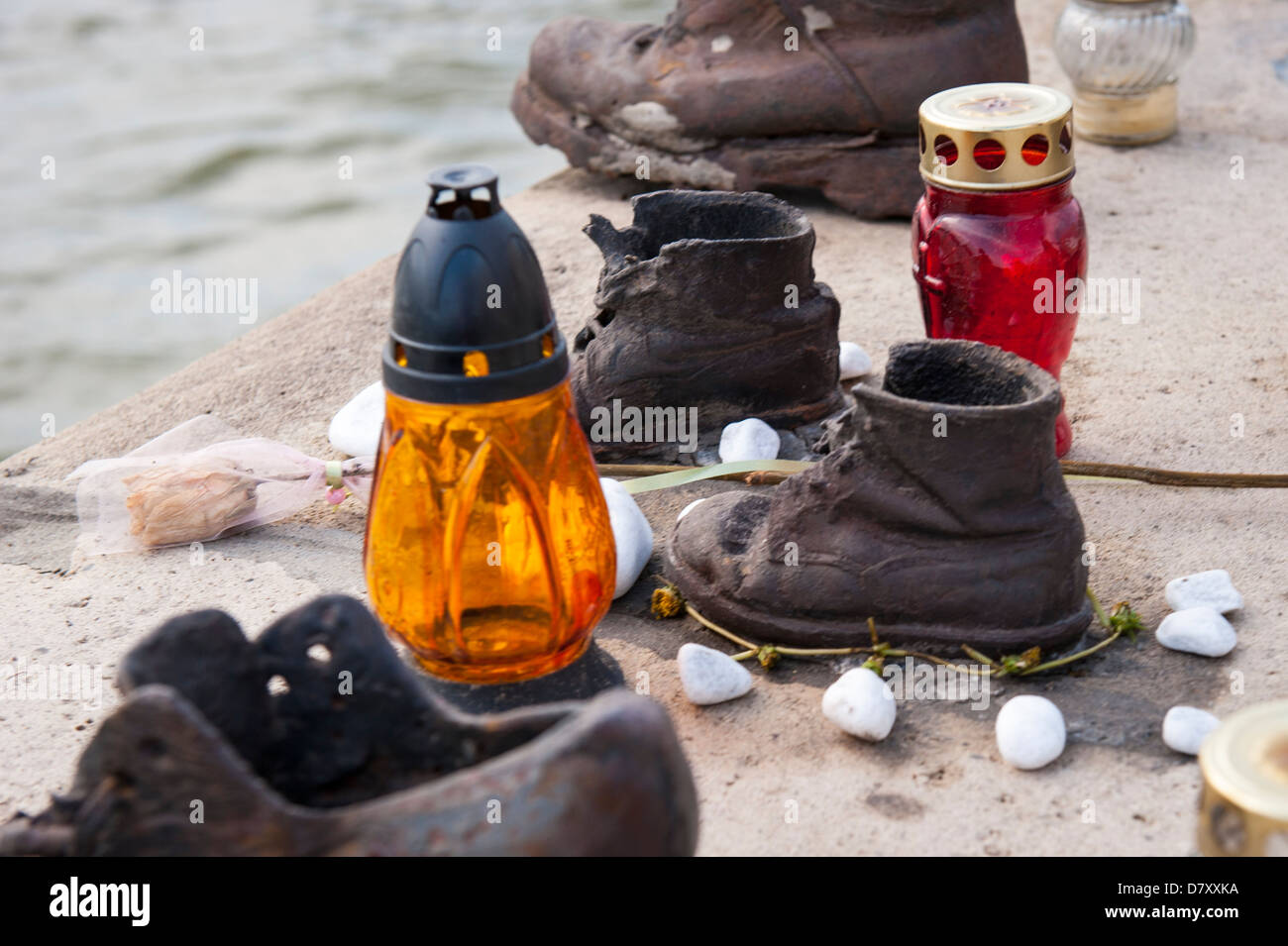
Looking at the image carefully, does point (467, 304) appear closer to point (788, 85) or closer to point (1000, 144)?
point (1000, 144)

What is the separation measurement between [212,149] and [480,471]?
4630mm

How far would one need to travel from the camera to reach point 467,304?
150 cm

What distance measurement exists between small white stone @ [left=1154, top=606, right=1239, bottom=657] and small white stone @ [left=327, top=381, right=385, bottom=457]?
1.39 m

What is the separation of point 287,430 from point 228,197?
9.58ft

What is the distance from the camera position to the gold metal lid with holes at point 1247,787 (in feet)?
3.76

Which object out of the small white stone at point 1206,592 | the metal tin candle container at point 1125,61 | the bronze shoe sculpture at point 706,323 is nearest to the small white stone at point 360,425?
the bronze shoe sculpture at point 706,323

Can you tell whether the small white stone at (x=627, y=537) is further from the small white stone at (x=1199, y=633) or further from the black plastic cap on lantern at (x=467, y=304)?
the small white stone at (x=1199, y=633)

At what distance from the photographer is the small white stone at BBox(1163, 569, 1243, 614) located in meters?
1.94

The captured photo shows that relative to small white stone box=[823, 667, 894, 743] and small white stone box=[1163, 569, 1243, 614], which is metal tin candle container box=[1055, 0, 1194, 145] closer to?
small white stone box=[1163, 569, 1243, 614]

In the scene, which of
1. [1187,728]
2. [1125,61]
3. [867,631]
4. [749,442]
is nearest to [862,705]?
[867,631]

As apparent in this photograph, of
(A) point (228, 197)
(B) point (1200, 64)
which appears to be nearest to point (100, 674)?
(A) point (228, 197)

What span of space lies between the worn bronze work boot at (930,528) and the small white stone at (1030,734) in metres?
0.19

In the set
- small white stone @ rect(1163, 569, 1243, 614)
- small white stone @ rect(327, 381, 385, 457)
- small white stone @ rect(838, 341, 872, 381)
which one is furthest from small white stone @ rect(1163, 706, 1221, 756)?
small white stone @ rect(327, 381, 385, 457)

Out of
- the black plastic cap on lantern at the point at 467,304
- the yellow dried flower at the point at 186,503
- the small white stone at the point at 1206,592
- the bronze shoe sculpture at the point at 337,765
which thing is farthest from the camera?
the yellow dried flower at the point at 186,503
